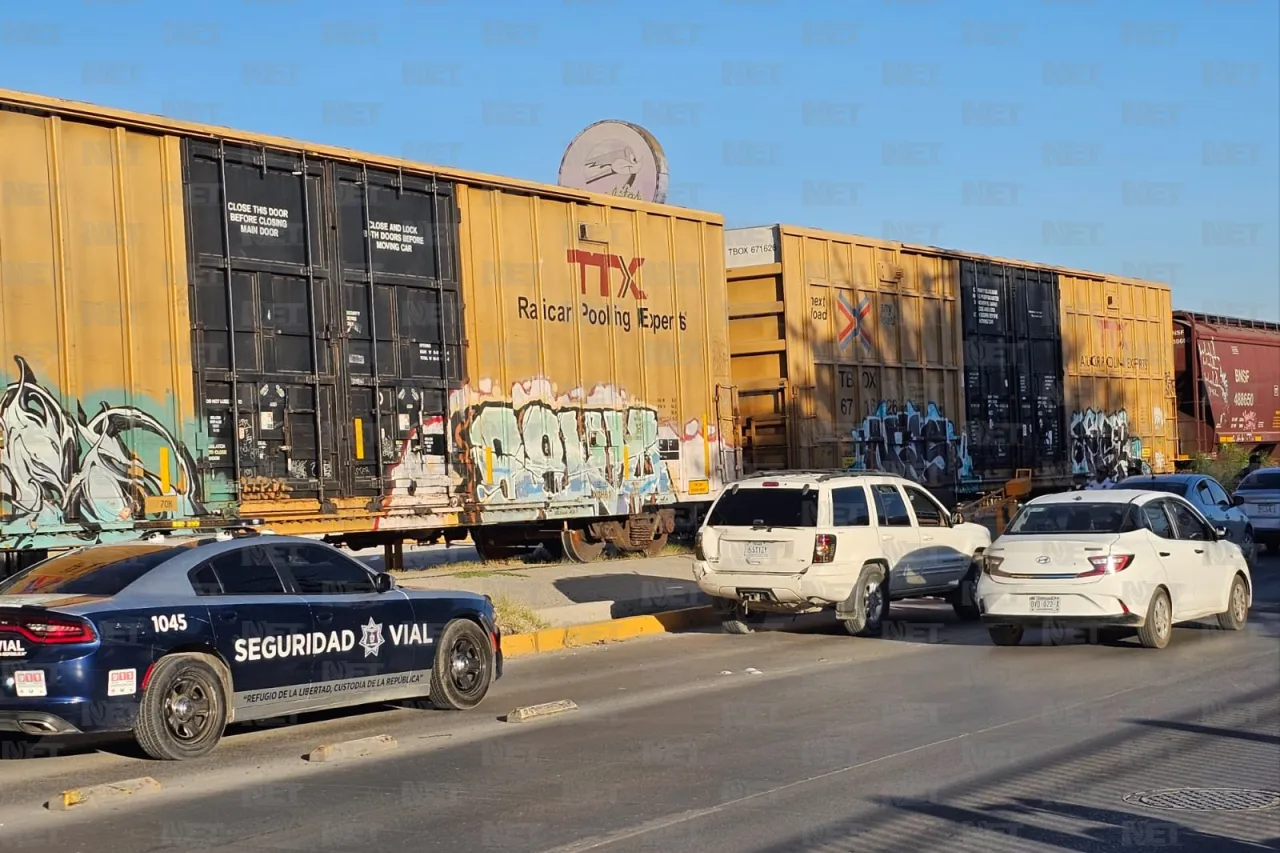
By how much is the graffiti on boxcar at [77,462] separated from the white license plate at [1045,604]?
812 cm

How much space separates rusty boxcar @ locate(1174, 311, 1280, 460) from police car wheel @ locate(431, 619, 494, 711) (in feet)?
90.2

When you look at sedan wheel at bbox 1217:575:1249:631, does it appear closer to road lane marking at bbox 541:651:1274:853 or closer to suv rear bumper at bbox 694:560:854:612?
suv rear bumper at bbox 694:560:854:612

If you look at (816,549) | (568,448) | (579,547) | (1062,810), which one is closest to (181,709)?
(1062,810)

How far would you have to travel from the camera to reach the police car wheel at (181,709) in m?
8.55

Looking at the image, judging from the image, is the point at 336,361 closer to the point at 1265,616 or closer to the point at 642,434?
the point at 642,434

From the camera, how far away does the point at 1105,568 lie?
511 inches

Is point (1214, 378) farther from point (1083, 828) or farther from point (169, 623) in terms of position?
point (169, 623)

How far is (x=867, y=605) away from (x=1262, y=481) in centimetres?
1209

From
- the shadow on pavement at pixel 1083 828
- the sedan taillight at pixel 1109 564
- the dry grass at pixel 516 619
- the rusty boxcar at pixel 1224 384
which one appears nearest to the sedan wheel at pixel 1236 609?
the sedan taillight at pixel 1109 564

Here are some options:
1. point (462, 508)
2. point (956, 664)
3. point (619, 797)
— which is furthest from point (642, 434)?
point (619, 797)

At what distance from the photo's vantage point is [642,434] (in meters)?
20.4

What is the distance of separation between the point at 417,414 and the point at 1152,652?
8.45 meters

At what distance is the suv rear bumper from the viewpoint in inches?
568

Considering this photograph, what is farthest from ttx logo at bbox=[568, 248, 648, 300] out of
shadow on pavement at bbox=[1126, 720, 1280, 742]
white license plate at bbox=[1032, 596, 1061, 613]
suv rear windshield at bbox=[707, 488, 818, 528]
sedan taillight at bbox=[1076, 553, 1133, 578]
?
shadow on pavement at bbox=[1126, 720, 1280, 742]
